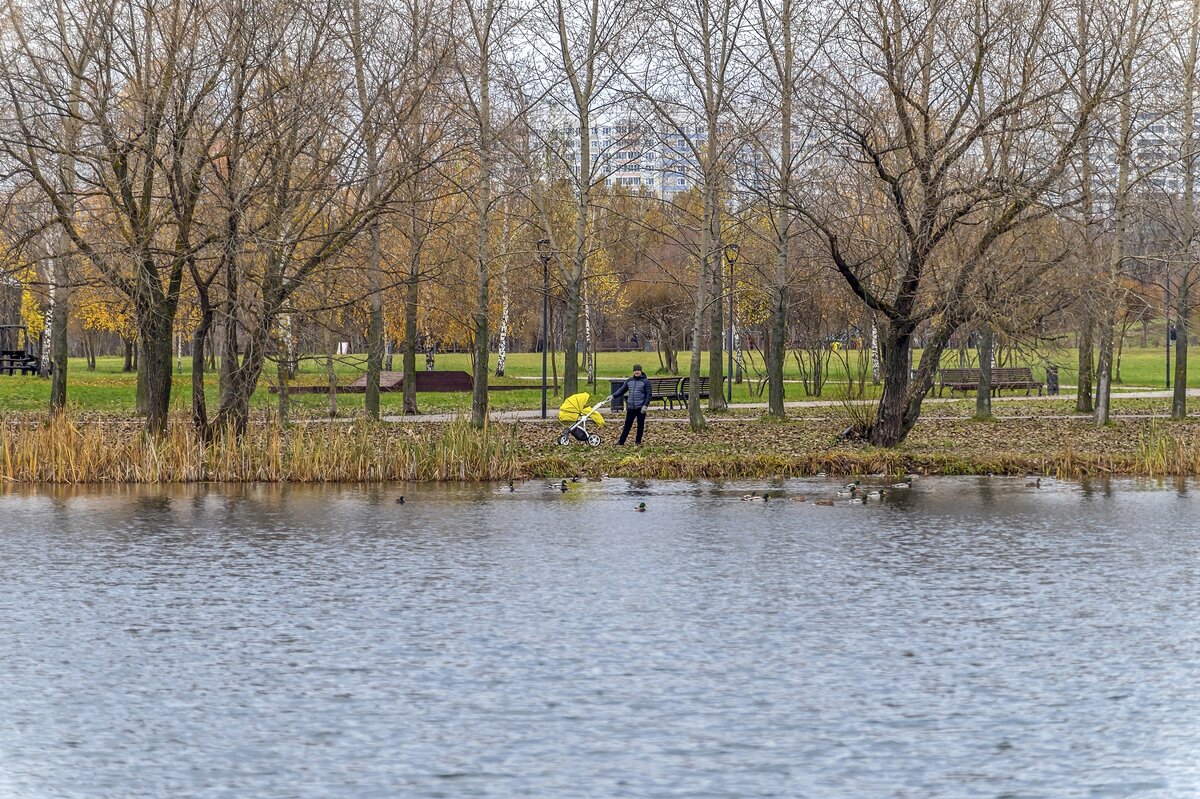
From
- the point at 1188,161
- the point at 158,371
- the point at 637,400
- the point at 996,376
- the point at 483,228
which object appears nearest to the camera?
the point at 158,371

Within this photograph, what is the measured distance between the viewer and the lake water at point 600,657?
833 centimetres

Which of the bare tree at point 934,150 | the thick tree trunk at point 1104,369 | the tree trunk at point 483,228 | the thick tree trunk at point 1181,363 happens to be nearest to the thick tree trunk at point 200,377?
the tree trunk at point 483,228

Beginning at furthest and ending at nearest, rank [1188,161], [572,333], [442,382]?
1. [442,382]
2. [572,333]
3. [1188,161]

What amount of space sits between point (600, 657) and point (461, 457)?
14.3 meters

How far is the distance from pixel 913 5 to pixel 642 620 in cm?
1745

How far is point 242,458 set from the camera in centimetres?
2447

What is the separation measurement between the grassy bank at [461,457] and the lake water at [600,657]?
495cm

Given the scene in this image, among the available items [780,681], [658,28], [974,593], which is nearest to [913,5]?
[658,28]

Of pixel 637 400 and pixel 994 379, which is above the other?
pixel 994 379

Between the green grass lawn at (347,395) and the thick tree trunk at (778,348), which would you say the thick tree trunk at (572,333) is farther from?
the thick tree trunk at (778,348)

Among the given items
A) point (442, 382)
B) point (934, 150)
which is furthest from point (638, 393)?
point (442, 382)

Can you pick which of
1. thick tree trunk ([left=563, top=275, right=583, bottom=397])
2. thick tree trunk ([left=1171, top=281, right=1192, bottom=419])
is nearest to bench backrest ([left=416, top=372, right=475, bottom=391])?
thick tree trunk ([left=563, top=275, right=583, bottom=397])

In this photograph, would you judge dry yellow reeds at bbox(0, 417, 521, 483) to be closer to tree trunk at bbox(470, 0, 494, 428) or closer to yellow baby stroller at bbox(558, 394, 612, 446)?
yellow baby stroller at bbox(558, 394, 612, 446)

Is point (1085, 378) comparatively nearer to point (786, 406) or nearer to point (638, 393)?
point (786, 406)
